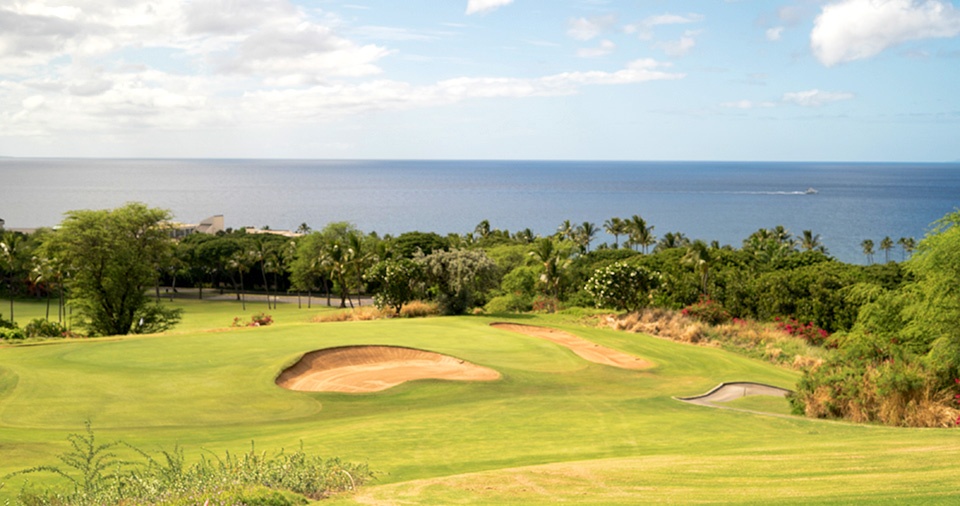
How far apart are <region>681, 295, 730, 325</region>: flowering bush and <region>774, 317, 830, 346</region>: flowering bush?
9.13ft

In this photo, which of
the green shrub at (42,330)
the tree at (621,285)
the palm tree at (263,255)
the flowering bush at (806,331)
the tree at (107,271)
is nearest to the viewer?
the flowering bush at (806,331)

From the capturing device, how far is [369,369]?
1127 inches

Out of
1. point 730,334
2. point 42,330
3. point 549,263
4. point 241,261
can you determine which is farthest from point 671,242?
point 42,330

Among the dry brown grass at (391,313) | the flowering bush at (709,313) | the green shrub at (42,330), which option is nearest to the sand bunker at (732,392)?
the flowering bush at (709,313)

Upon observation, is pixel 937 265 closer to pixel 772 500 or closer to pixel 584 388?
pixel 584 388

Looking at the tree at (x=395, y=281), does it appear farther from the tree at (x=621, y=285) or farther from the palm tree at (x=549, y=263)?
the tree at (x=621, y=285)

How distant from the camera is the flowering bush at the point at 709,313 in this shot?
132ft

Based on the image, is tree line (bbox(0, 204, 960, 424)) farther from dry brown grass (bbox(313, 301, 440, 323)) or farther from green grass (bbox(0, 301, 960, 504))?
green grass (bbox(0, 301, 960, 504))

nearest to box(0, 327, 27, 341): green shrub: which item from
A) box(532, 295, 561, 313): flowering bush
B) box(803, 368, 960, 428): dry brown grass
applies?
box(532, 295, 561, 313): flowering bush

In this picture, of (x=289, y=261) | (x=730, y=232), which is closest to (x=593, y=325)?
(x=289, y=261)

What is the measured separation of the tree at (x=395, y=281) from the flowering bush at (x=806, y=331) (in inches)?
800

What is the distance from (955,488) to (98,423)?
1840 centimetres

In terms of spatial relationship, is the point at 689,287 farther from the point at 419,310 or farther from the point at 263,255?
the point at 263,255

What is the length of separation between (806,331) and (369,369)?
22805 mm
